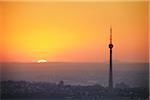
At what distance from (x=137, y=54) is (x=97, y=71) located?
0.47 meters

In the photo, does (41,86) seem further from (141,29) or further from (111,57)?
(141,29)

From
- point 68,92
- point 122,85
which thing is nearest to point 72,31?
point 68,92

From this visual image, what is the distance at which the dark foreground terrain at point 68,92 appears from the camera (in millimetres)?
4625

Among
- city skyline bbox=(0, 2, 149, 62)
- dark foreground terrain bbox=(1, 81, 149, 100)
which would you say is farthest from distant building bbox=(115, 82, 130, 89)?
city skyline bbox=(0, 2, 149, 62)

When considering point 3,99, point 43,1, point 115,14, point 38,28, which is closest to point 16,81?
point 3,99

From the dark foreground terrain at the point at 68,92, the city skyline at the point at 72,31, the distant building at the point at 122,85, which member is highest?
the city skyline at the point at 72,31

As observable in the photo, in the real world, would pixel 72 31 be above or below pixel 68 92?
above

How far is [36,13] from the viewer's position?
470 centimetres

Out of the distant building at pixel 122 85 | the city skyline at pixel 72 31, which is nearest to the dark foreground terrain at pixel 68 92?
the distant building at pixel 122 85

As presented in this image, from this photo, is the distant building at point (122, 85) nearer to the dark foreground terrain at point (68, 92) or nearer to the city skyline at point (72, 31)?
the dark foreground terrain at point (68, 92)

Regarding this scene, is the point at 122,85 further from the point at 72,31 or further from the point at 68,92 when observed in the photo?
the point at 72,31

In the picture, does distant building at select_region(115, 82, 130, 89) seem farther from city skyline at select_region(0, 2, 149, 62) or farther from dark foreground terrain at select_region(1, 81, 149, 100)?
city skyline at select_region(0, 2, 149, 62)

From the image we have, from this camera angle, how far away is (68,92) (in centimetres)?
462

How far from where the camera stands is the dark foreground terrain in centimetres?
462
